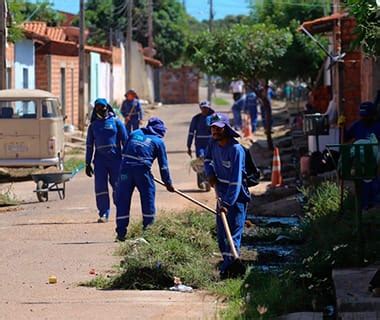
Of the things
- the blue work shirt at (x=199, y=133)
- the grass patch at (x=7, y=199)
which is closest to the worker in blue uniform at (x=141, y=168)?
the grass patch at (x=7, y=199)

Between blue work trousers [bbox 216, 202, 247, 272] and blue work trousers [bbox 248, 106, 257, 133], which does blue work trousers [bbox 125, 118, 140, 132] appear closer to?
blue work trousers [bbox 248, 106, 257, 133]

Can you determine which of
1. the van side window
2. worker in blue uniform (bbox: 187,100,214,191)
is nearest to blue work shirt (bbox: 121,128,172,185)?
worker in blue uniform (bbox: 187,100,214,191)

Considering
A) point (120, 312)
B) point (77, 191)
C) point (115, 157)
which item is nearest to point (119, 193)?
point (115, 157)

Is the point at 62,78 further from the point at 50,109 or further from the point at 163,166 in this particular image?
the point at 163,166

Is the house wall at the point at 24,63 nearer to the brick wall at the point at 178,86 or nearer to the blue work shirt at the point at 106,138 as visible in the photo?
the blue work shirt at the point at 106,138

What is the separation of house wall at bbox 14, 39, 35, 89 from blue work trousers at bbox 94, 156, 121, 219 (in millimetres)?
16058

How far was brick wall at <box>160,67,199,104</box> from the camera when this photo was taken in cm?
7394

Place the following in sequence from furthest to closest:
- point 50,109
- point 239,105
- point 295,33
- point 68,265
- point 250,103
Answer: point 250,103
point 239,105
point 295,33
point 50,109
point 68,265

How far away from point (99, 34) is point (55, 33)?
23.1 m

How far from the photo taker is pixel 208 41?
101 ft

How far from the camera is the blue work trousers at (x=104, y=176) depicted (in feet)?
53.4

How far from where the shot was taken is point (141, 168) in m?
14.0

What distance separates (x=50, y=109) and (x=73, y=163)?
334cm

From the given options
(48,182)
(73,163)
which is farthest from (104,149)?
(73,163)
